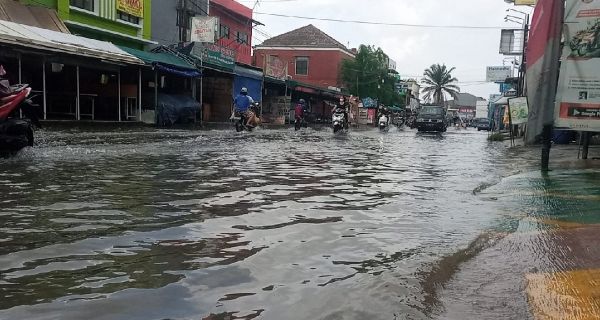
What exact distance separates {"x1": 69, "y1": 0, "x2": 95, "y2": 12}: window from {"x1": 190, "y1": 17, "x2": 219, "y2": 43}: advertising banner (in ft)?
15.6

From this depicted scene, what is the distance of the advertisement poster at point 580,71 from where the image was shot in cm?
782

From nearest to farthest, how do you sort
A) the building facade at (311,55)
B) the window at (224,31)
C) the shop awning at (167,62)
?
the shop awning at (167,62), the window at (224,31), the building facade at (311,55)

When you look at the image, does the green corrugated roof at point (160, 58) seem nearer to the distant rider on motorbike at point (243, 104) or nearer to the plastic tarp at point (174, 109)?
the plastic tarp at point (174, 109)

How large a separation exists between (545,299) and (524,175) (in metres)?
5.99

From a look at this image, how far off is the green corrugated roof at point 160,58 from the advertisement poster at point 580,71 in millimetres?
15279

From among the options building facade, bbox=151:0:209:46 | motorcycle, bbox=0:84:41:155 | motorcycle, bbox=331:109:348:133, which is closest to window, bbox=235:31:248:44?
building facade, bbox=151:0:209:46

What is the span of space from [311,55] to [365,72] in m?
6.00

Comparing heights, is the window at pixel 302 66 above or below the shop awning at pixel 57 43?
above

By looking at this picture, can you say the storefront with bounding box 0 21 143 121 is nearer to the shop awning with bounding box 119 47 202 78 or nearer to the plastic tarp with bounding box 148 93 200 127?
the shop awning with bounding box 119 47 202 78

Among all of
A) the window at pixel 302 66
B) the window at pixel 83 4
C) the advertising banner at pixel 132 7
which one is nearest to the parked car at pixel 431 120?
the advertising banner at pixel 132 7

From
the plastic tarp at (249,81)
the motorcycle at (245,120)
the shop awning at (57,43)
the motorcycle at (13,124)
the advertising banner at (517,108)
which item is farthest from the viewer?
the plastic tarp at (249,81)

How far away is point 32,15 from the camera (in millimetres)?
17703

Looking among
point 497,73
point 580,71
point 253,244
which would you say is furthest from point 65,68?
point 497,73

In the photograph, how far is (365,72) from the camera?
175ft
